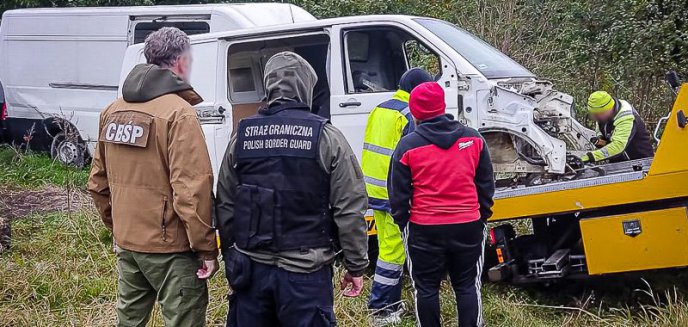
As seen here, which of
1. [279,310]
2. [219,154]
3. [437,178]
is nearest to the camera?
[279,310]

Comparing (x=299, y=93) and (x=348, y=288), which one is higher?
(x=299, y=93)

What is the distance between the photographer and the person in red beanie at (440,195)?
4414 millimetres

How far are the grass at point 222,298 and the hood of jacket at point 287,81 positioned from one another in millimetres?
2160

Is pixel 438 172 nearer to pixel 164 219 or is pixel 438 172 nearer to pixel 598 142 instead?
pixel 164 219

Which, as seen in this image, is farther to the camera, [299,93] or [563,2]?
[563,2]

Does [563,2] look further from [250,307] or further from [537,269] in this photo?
[250,307]

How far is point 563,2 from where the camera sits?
1345 cm

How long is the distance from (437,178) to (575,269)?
1.73 meters

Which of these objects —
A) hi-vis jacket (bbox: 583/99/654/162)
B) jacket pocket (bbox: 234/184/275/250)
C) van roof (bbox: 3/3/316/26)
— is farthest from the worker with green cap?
van roof (bbox: 3/3/316/26)

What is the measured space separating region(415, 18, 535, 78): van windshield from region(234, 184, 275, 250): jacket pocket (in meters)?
2.96

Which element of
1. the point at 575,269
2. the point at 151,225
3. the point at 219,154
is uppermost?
the point at 151,225

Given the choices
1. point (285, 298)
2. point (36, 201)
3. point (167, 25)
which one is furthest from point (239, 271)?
point (167, 25)

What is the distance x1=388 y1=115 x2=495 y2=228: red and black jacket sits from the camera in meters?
4.41

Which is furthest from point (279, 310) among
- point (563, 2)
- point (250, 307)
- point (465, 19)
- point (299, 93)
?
point (563, 2)
